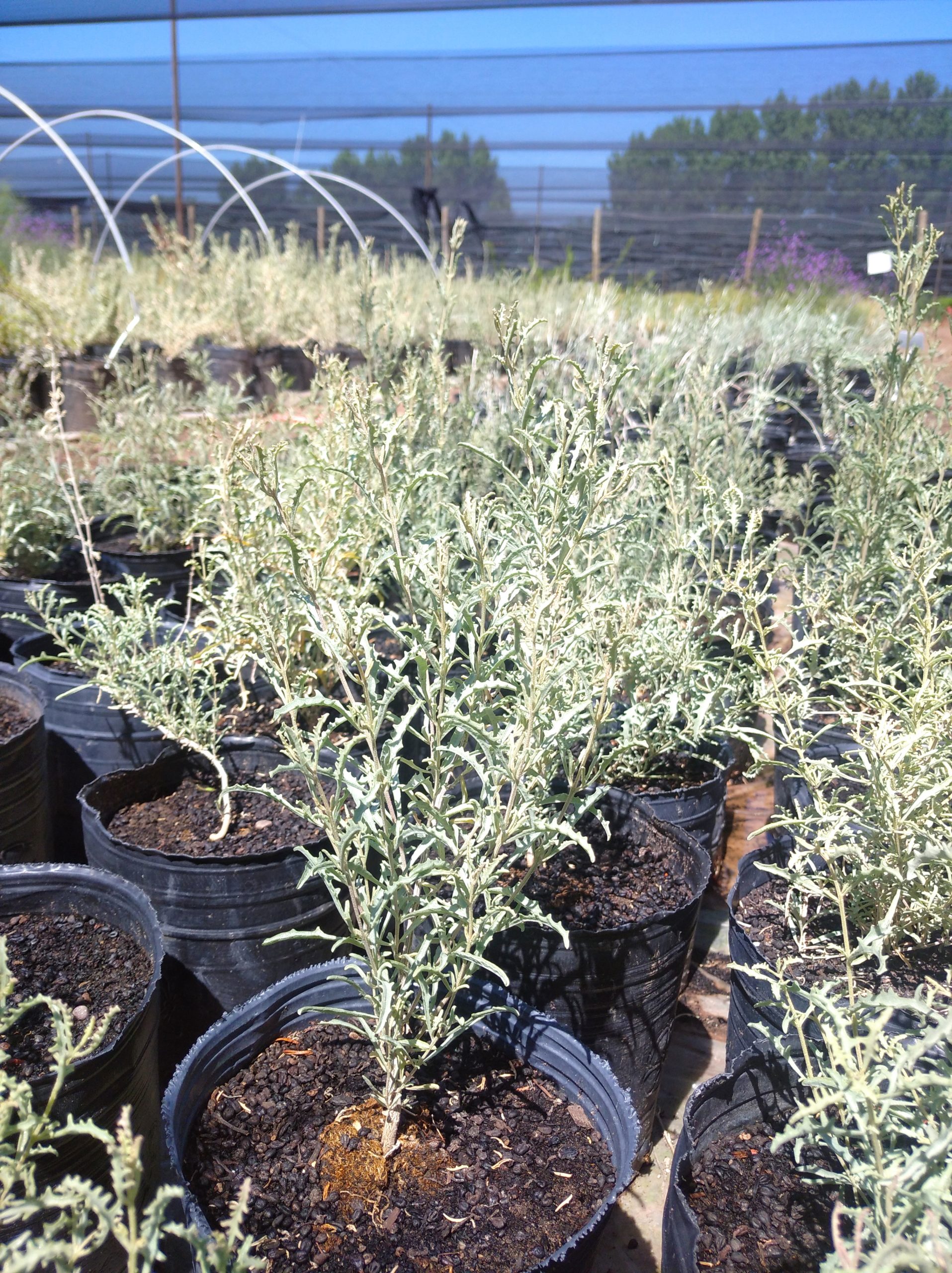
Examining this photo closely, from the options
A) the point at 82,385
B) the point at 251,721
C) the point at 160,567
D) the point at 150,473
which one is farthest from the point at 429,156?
the point at 251,721

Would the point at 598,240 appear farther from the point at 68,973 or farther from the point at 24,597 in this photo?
the point at 68,973

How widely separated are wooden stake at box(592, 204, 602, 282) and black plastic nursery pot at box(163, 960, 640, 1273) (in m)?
8.74

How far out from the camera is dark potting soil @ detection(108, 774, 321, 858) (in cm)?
196

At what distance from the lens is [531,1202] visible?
1245mm

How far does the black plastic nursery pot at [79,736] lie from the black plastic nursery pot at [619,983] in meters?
1.22

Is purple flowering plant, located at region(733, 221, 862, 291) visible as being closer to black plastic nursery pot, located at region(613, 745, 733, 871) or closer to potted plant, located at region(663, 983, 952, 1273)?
black plastic nursery pot, located at region(613, 745, 733, 871)

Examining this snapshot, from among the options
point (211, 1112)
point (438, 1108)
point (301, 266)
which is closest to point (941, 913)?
point (438, 1108)

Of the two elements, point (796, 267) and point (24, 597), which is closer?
point (24, 597)

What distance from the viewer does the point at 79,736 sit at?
97.2 inches

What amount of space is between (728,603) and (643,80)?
50.9 ft

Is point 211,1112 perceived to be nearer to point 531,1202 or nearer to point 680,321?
point 531,1202

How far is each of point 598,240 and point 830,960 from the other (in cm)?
1126

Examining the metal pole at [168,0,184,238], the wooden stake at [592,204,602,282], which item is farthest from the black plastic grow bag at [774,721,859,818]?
the metal pole at [168,0,184,238]

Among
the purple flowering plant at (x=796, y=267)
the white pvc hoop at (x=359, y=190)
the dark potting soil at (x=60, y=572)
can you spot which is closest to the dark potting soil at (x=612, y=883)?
the dark potting soil at (x=60, y=572)
